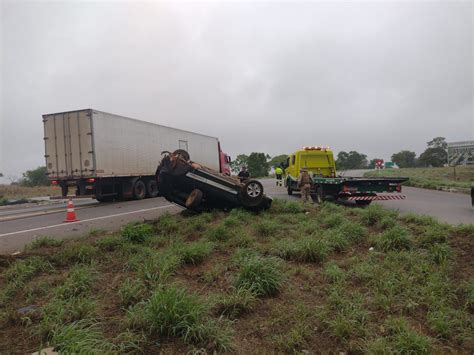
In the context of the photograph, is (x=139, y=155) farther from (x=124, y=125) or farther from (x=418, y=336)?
(x=418, y=336)

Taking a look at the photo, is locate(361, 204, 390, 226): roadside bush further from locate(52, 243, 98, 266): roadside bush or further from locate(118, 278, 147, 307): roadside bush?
locate(52, 243, 98, 266): roadside bush

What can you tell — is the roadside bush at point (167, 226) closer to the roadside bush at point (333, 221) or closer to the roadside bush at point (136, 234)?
the roadside bush at point (136, 234)

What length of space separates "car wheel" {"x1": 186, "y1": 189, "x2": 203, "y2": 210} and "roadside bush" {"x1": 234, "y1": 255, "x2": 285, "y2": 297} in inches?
142

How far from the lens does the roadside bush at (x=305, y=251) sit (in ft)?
13.3

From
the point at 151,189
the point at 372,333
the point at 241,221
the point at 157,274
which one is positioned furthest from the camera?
the point at 151,189

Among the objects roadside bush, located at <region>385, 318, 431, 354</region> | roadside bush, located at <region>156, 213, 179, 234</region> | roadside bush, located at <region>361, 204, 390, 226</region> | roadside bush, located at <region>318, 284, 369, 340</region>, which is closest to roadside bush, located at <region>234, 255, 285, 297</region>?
roadside bush, located at <region>318, 284, 369, 340</region>

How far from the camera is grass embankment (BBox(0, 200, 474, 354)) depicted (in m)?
2.31

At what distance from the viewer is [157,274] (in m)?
3.40

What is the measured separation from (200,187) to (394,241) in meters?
4.25

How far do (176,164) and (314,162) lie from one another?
839 centimetres

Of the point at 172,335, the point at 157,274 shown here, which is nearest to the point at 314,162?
the point at 157,274

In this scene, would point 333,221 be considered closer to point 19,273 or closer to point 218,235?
point 218,235

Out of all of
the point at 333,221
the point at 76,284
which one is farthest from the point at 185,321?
the point at 333,221

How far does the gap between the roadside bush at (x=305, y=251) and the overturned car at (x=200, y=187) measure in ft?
9.71
